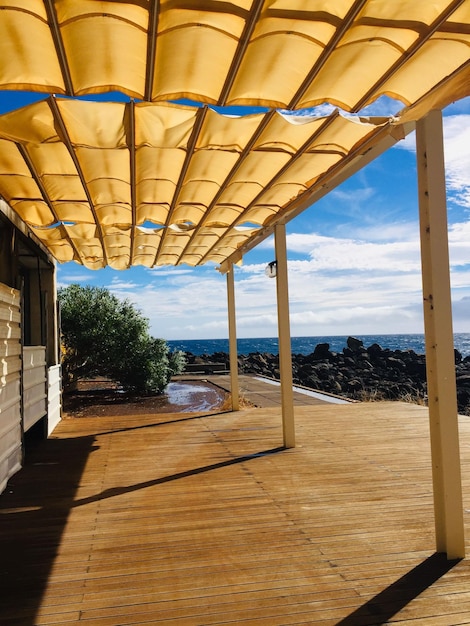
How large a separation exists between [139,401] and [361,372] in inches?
636

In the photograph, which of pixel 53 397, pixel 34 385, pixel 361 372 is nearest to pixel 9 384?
pixel 34 385

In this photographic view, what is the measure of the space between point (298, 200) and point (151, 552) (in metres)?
3.43

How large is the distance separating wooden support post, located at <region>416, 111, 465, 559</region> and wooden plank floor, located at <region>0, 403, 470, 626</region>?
0.86 feet

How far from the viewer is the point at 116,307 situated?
12.0 metres

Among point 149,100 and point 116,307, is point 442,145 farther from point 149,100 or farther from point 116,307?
point 116,307

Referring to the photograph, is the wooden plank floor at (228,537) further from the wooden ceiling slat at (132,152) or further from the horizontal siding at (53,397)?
the wooden ceiling slat at (132,152)

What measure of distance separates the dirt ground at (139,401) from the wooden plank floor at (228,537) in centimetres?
378

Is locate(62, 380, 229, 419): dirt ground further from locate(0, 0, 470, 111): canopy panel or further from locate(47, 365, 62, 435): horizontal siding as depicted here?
locate(0, 0, 470, 111): canopy panel

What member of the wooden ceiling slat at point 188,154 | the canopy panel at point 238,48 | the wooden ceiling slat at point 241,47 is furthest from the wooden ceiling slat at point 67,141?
the wooden ceiling slat at point 241,47

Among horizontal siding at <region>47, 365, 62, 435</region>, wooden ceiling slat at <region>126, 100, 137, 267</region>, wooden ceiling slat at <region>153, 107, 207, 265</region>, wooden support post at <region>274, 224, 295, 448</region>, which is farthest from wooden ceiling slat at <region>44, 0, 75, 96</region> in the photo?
horizontal siding at <region>47, 365, 62, 435</region>

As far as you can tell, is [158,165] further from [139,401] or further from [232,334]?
[139,401]

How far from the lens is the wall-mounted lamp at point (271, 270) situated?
579 centimetres

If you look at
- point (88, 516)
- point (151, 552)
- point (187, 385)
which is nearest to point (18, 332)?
point (88, 516)

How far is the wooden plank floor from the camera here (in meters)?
2.31
